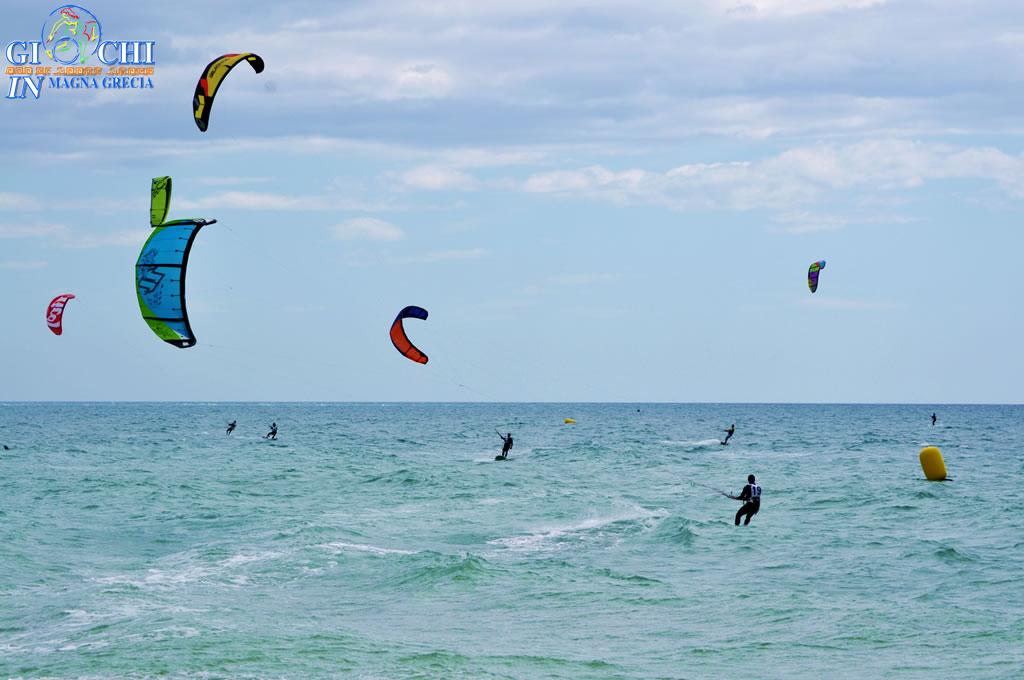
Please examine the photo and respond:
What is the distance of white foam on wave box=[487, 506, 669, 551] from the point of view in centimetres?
2405

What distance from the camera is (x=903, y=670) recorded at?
14.7 meters

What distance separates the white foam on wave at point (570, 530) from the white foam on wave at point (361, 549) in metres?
2.16

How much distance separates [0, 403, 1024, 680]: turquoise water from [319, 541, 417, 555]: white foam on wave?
0.10 metres

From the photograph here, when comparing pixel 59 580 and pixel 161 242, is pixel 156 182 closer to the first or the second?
pixel 161 242

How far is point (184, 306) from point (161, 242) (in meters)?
1.32

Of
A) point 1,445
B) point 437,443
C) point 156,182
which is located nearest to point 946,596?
point 156,182

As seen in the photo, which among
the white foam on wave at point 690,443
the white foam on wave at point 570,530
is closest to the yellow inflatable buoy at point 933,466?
the white foam on wave at point 570,530

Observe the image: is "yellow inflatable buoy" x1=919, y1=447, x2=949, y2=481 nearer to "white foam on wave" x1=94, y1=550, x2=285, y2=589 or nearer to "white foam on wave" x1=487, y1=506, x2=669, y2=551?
"white foam on wave" x1=487, y1=506, x2=669, y2=551

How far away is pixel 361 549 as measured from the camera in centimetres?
2327

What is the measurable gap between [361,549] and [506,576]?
408cm

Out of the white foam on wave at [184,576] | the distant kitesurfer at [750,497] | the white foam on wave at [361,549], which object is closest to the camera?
the white foam on wave at [184,576]

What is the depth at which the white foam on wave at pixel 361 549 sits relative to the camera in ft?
75.2

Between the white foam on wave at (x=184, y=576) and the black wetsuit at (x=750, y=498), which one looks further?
the black wetsuit at (x=750, y=498)

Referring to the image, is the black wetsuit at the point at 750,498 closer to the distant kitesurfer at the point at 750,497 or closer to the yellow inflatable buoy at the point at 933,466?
the distant kitesurfer at the point at 750,497
